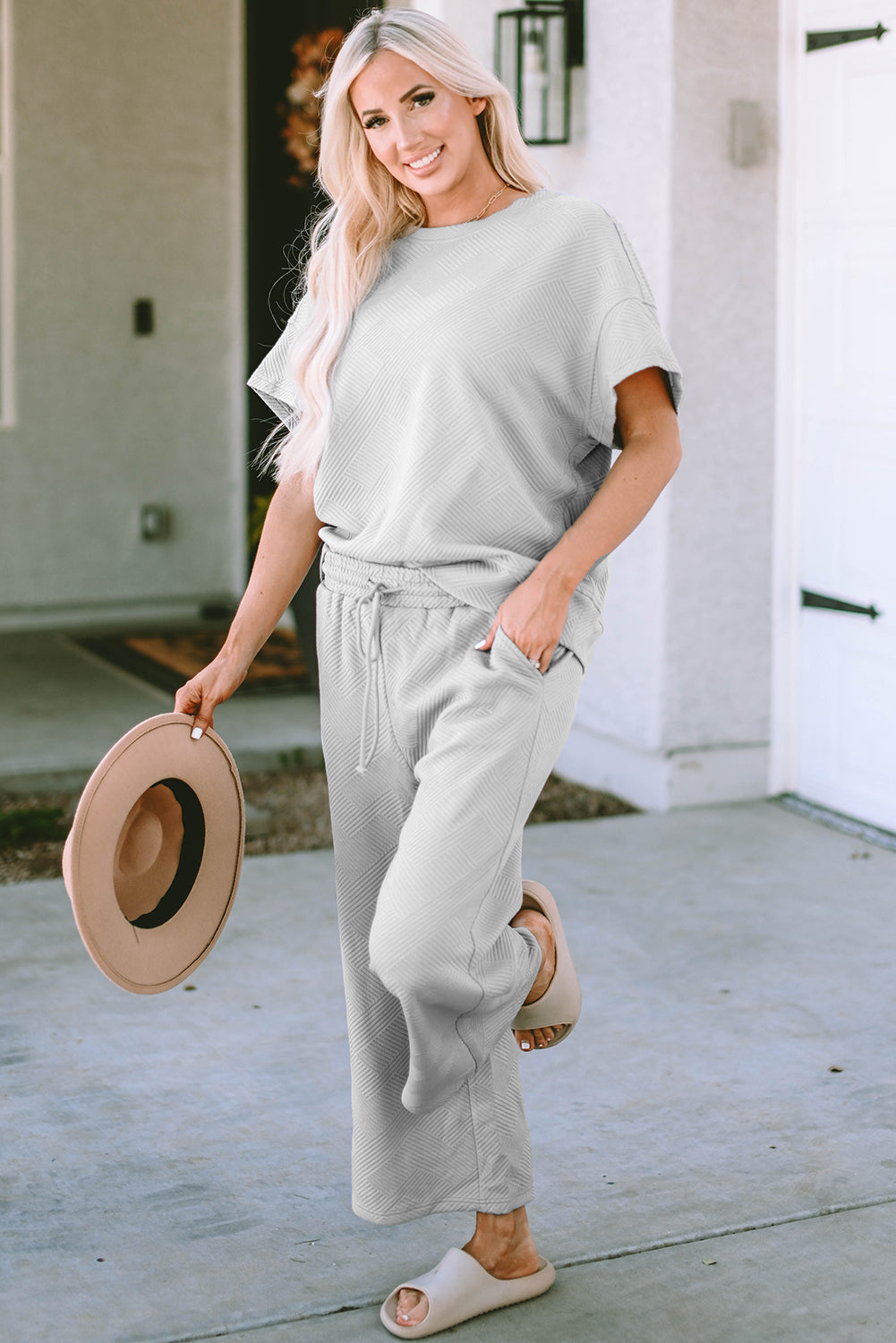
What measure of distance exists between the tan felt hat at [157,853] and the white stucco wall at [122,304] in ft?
18.7

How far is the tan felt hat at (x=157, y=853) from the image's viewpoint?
7.70 ft

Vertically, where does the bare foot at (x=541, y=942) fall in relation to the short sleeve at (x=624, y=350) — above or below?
below

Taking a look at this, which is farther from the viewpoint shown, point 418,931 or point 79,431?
point 79,431

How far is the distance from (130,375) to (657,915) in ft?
15.7

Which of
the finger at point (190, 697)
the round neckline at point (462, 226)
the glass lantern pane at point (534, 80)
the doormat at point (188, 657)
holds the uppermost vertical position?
the glass lantern pane at point (534, 80)

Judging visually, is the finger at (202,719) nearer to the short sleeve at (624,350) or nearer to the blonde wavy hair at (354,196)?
the blonde wavy hair at (354,196)

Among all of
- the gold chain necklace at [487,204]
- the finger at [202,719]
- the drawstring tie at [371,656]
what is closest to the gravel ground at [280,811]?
the finger at [202,719]

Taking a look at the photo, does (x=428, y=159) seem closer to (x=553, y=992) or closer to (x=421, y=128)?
(x=421, y=128)

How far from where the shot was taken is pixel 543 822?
5.05m

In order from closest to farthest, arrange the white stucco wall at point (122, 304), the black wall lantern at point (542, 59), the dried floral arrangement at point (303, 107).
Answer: the black wall lantern at point (542, 59) < the white stucco wall at point (122, 304) < the dried floral arrangement at point (303, 107)

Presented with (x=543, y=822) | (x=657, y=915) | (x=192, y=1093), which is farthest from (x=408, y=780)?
(x=543, y=822)

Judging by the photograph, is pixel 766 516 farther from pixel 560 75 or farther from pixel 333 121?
pixel 333 121

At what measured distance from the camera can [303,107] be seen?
26.2 feet

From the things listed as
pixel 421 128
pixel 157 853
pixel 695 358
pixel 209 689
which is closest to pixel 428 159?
pixel 421 128
